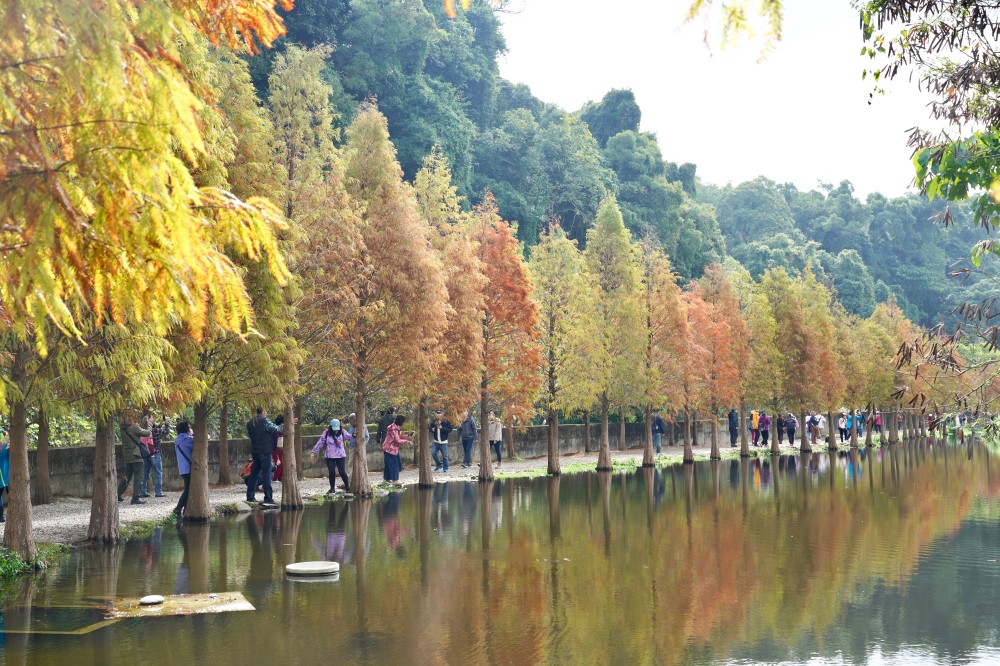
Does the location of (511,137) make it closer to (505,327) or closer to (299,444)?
(505,327)

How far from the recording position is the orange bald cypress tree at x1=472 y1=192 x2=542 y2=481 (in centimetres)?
3203

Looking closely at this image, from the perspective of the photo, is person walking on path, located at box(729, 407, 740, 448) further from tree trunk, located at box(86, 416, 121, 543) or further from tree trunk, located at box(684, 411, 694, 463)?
tree trunk, located at box(86, 416, 121, 543)

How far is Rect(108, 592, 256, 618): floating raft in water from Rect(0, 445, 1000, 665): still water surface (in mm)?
263

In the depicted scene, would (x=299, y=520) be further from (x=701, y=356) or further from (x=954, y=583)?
(x=701, y=356)

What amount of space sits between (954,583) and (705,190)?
12707 centimetres

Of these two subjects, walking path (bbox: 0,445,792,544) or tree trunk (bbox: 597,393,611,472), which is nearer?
walking path (bbox: 0,445,792,544)

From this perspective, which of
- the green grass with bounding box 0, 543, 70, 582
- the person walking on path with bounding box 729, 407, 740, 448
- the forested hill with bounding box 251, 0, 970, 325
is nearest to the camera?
the green grass with bounding box 0, 543, 70, 582

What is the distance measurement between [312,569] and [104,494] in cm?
563

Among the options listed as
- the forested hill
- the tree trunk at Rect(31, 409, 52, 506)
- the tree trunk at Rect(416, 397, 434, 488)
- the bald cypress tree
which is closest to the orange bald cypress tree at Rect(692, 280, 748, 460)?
the bald cypress tree

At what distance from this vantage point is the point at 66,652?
9.29 metres

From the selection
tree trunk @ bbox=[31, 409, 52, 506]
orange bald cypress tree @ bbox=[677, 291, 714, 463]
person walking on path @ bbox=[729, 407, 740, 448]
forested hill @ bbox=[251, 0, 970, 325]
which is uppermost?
forested hill @ bbox=[251, 0, 970, 325]

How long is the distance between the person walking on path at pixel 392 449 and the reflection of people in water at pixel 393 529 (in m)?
4.98

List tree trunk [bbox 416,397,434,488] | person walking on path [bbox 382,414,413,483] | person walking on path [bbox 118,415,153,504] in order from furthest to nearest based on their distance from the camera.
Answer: person walking on path [bbox 382,414,413,483]
tree trunk [bbox 416,397,434,488]
person walking on path [bbox 118,415,153,504]

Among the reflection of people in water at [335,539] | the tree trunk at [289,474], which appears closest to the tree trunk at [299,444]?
the tree trunk at [289,474]
